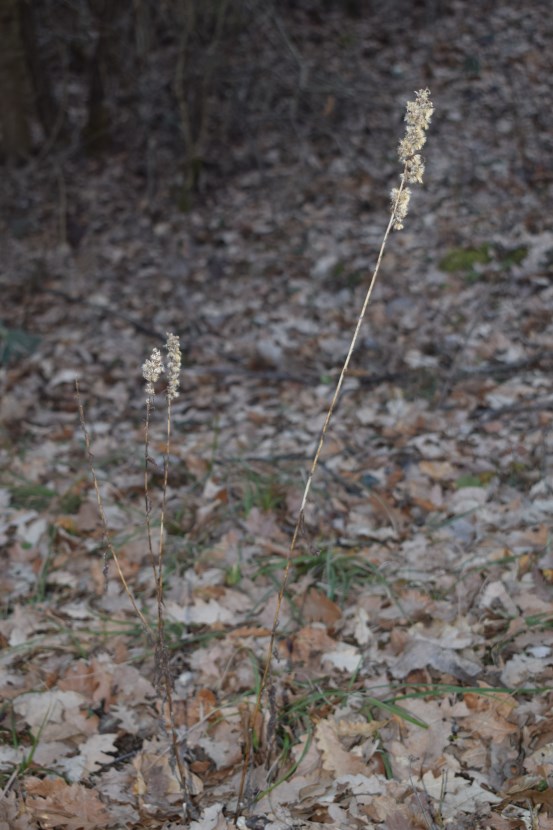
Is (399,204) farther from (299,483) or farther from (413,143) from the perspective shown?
(299,483)

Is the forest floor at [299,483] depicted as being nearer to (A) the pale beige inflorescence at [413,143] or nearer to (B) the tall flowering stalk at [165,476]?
(B) the tall flowering stalk at [165,476]

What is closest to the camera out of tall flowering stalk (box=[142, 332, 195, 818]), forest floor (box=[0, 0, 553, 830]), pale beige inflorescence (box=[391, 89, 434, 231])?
pale beige inflorescence (box=[391, 89, 434, 231])

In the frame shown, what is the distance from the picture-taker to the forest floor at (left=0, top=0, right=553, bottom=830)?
249 centimetres

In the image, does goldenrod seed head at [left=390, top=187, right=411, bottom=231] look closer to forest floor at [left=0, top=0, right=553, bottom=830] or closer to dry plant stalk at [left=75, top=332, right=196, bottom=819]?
dry plant stalk at [left=75, top=332, right=196, bottom=819]

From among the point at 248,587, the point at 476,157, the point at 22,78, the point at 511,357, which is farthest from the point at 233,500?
the point at 22,78

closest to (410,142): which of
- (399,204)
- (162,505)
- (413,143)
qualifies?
(413,143)

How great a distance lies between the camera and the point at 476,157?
8312 millimetres

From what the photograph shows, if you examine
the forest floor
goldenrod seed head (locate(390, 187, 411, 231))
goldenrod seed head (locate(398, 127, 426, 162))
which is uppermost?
goldenrod seed head (locate(398, 127, 426, 162))

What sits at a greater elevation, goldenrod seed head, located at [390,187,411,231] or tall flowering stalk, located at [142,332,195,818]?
goldenrod seed head, located at [390,187,411,231]

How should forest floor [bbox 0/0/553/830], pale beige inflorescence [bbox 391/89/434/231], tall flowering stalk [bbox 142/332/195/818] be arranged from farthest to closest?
forest floor [bbox 0/0/553/830] < tall flowering stalk [bbox 142/332/195/818] < pale beige inflorescence [bbox 391/89/434/231]

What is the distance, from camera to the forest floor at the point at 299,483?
8.16ft

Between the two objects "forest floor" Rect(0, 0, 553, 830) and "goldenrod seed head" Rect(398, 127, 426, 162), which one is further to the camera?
"forest floor" Rect(0, 0, 553, 830)

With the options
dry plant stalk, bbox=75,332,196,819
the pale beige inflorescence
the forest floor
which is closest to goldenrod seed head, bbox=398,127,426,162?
the pale beige inflorescence

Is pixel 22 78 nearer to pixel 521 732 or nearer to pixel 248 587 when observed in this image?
pixel 248 587
